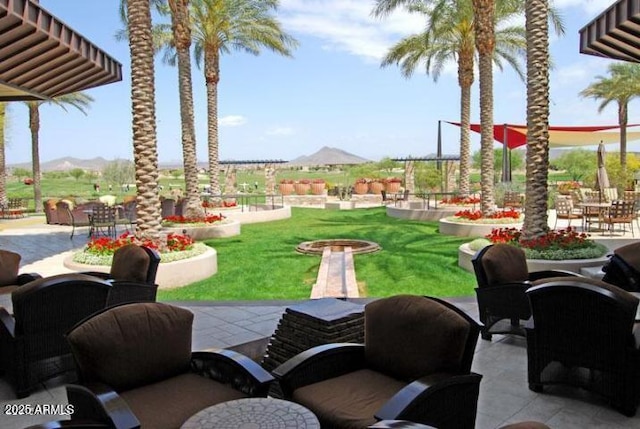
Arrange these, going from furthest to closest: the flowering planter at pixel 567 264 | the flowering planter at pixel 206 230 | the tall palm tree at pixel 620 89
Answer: the tall palm tree at pixel 620 89 < the flowering planter at pixel 206 230 < the flowering planter at pixel 567 264

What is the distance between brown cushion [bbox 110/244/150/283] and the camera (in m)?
5.53

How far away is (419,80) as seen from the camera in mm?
26344

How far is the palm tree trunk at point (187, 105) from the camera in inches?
590

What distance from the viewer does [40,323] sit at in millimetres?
4020

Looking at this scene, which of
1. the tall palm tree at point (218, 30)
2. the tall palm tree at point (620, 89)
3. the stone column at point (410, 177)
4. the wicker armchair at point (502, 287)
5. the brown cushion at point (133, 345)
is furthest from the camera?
the stone column at point (410, 177)

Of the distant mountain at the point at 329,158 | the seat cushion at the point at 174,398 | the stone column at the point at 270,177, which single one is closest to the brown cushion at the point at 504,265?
the seat cushion at the point at 174,398

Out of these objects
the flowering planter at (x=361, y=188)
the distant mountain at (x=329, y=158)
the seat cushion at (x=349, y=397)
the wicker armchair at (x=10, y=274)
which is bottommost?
the seat cushion at (x=349, y=397)

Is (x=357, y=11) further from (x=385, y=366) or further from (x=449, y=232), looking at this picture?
(x=385, y=366)

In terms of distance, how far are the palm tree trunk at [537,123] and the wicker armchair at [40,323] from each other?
289 inches

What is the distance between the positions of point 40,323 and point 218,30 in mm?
18094

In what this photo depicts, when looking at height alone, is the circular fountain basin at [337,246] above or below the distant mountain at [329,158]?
below

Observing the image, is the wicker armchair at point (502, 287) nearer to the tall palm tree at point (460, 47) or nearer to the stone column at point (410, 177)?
the tall palm tree at point (460, 47)

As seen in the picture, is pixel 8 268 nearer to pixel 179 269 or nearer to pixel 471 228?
pixel 179 269

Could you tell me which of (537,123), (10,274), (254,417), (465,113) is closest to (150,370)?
(254,417)
